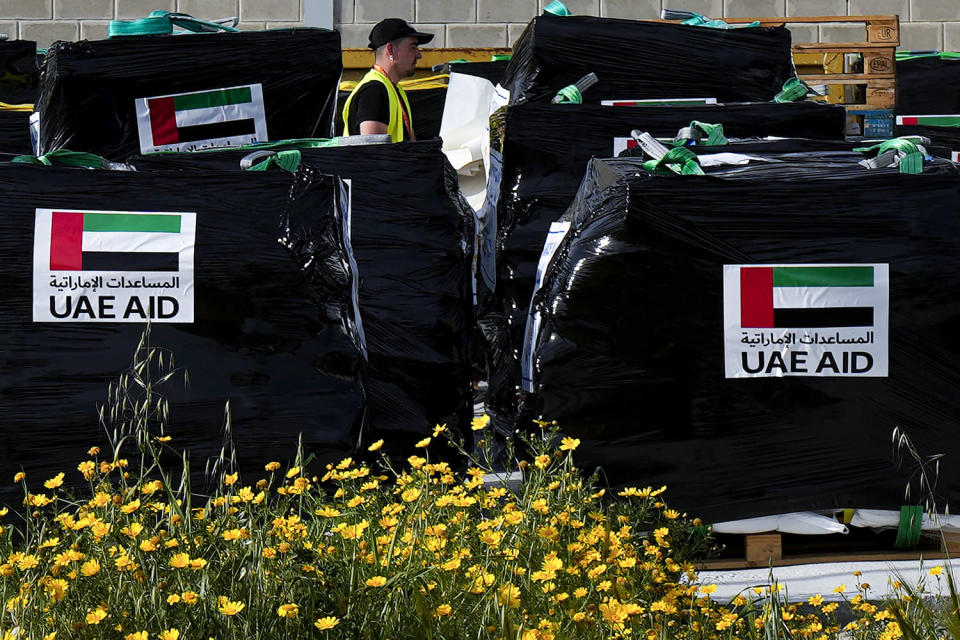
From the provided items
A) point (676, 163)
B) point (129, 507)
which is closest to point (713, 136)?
point (676, 163)

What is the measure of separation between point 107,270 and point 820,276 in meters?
1.63

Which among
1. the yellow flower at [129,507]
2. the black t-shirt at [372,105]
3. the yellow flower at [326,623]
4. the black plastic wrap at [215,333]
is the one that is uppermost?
the black t-shirt at [372,105]

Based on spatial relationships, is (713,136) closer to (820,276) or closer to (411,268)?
(820,276)

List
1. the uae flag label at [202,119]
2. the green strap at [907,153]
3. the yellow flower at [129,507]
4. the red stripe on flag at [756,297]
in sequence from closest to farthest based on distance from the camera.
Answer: the yellow flower at [129,507], the red stripe on flag at [756,297], the green strap at [907,153], the uae flag label at [202,119]

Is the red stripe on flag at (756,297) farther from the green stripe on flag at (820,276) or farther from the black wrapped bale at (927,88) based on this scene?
the black wrapped bale at (927,88)

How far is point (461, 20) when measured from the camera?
814cm

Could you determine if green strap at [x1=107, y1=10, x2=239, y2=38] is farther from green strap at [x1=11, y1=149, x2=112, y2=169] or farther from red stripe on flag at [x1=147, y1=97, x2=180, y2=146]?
green strap at [x1=11, y1=149, x2=112, y2=169]

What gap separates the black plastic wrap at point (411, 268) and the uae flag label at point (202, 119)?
0.59 meters

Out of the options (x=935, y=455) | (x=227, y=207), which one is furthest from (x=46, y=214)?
(x=935, y=455)

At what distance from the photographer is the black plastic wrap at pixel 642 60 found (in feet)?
13.6

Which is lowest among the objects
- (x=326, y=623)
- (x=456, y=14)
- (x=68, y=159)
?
(x=326, y=623)

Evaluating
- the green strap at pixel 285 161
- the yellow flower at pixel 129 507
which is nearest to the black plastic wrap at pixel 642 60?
the green strap at pixel 285 161

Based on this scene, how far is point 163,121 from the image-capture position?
3766mm

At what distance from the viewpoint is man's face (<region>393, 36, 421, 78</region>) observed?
462 cm
